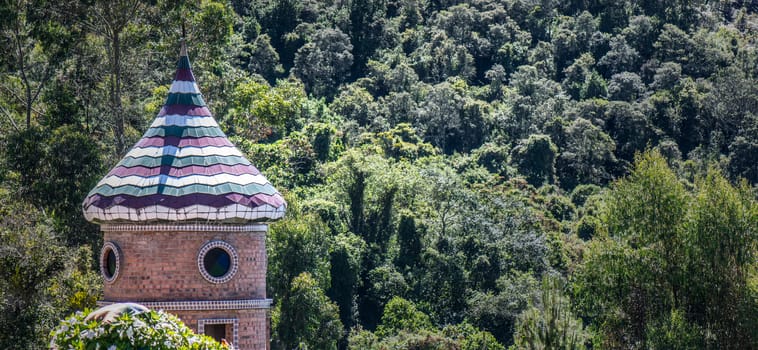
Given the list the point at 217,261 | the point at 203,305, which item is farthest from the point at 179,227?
the point at 203,305

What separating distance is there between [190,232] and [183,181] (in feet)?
2.77

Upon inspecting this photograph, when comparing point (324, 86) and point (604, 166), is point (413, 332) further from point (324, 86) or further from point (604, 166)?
point (324, 86)

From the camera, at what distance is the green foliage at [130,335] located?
14.7 metres

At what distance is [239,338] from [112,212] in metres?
2.95

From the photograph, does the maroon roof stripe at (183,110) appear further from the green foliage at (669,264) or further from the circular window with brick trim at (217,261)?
the green foliage at (669,264)

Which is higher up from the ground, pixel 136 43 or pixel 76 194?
pixel 136 43

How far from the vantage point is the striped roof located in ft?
66.7

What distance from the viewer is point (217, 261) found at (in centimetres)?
2073

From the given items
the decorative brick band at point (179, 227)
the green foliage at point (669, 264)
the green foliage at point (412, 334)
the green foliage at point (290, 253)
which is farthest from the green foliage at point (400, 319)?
the decorative brick band at point (179, 227)

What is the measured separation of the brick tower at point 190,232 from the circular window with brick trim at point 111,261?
17 millimetres

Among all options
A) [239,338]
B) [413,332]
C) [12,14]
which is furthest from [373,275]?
[239,338]

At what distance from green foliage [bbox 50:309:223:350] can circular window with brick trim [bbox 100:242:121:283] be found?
548cm

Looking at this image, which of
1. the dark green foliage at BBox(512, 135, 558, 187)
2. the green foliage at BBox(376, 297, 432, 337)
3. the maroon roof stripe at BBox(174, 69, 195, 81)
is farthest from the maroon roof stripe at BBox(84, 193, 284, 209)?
the dark green foliage at BBox(512, 135, 558, 187)

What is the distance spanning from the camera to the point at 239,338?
20922mm
